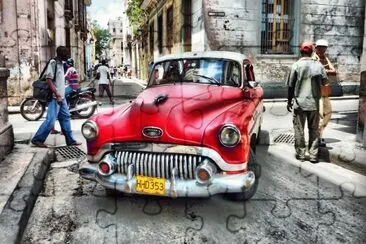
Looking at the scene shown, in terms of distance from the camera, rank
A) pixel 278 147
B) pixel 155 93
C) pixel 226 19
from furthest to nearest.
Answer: pixel 226 19, pixel 278 147, pixel 155 93

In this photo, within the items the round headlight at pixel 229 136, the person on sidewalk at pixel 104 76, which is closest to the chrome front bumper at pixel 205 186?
the round headlight at pixel 229 136

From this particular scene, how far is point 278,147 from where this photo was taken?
22.0ft

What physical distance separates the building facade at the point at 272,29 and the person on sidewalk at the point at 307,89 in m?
6.91

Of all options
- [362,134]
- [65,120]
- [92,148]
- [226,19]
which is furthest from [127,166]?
[226,19]

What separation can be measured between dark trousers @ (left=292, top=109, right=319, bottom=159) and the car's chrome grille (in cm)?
244

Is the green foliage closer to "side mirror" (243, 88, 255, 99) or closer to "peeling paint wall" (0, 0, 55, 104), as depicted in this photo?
"peeling paint wall" (0, 0, 55, 104)

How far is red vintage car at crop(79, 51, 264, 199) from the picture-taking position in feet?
11.9

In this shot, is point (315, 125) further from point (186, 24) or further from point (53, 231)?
point (186, 24)

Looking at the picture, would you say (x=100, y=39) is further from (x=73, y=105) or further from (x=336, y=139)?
(x=336, y=139)

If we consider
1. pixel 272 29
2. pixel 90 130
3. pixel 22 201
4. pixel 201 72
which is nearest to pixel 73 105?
pixel 201 72

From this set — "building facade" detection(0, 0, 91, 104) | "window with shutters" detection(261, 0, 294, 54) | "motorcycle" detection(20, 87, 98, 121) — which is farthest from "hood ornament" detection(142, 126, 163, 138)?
"window with shutters" detection(261, 0, 294, 54)

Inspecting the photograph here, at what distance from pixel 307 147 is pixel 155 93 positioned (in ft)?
9.19

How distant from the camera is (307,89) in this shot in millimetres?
5469

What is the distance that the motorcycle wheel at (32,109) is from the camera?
32.1ft
